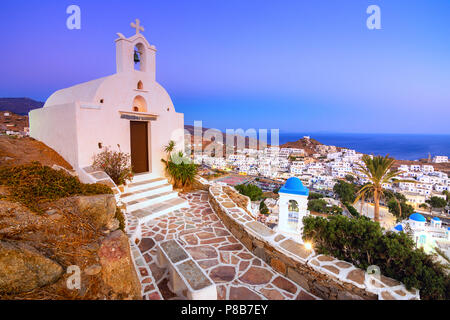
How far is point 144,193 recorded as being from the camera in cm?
704

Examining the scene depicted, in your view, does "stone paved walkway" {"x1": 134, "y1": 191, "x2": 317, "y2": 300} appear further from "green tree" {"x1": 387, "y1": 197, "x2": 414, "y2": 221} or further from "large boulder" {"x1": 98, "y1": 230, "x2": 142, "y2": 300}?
"green tree" {"x1": 387, "y1": 197, "x2": 414, "y2": 221}

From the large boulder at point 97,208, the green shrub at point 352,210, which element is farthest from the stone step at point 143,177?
the green shrub at point 352,210

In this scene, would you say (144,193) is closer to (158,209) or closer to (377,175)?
(158,209)

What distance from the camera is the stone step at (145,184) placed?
7.26 metres

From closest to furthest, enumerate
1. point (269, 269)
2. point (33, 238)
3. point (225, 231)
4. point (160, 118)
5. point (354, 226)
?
1. point (33, 238)
2. point (354, 226)
3. point (269, 269)
4. point (225, 231)
5. point (160, 118)

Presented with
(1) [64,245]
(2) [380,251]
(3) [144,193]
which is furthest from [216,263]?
(3) [144,193]

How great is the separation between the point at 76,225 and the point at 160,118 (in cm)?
616

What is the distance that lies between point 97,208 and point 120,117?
16.1 feet

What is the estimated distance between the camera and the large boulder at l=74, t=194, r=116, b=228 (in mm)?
3301

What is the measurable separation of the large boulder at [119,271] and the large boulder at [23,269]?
465 millimetres

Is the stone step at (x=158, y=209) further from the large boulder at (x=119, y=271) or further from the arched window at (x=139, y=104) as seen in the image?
the arched window at (x=139, y=104)
